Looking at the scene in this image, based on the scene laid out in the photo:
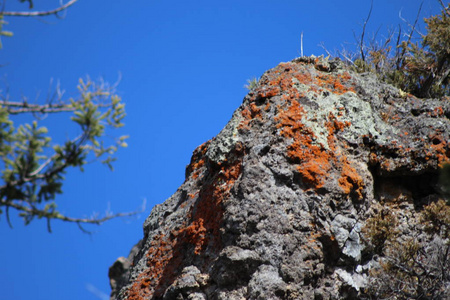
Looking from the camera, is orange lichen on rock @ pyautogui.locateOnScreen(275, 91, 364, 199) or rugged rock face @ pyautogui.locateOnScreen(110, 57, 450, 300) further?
orange lichen on rock @ pyautogui.locateOnScreen(275, 91, 364, 199)

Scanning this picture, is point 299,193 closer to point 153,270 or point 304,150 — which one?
point 304,150

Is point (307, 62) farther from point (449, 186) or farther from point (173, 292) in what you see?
point (449, 186)

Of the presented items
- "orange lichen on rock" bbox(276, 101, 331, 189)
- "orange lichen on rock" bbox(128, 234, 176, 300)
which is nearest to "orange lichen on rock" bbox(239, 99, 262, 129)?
"orange lichen on rock" bbox(276, 101, 331, 189)

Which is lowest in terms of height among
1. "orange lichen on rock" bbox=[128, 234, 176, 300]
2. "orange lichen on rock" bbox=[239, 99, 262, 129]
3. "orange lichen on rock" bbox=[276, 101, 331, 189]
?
"orange lichen on rock" bbox=[128, 234, 176, 300]

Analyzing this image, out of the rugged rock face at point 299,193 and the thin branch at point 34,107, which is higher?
the thin branch at point 34,107

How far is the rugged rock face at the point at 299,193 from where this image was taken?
5.54 m

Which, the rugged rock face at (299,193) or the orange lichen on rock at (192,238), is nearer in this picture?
the rugged rock face at (299,193)

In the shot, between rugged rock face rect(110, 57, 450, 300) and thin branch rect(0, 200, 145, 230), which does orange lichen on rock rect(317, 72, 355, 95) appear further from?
thin branch rect(0, 200, 145, 230)

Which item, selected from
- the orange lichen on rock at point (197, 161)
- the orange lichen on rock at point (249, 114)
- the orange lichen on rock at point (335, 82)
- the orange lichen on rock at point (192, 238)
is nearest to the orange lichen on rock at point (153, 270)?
the orange lichen on rock at point (192, 238)

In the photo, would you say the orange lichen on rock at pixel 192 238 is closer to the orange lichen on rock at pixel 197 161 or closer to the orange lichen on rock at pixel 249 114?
the orange lichen on rock at pixel 249 114

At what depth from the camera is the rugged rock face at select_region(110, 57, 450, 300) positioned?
5539mm

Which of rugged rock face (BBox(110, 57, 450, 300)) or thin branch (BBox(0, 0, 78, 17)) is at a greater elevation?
thin branch (BBox(0, 0, 78, 17))

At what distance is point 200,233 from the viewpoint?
20.0ft

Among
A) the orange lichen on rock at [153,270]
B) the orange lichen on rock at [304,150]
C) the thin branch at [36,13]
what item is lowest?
the orange lichen on rock at [153,270]
